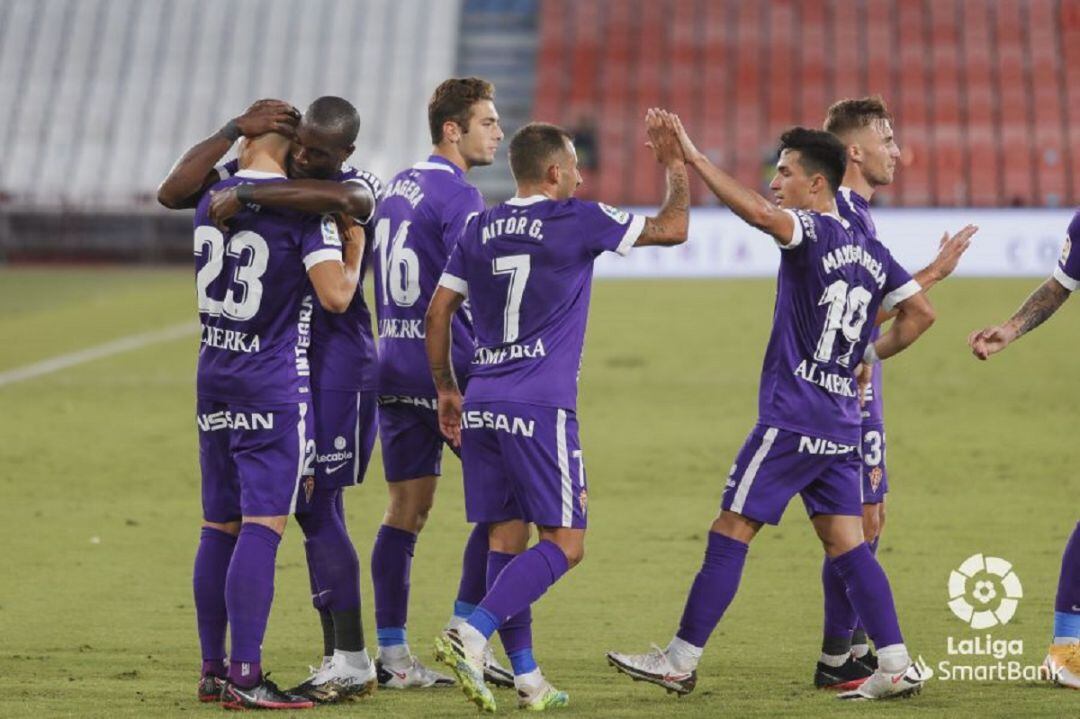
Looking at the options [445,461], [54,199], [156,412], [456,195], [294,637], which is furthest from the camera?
[54,199]

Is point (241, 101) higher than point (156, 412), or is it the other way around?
point (241, 101)

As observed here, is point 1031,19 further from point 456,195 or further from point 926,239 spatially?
point 456,195

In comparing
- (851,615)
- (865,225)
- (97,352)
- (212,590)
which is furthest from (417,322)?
(97,352)

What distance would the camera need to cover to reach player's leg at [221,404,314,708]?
5.62m

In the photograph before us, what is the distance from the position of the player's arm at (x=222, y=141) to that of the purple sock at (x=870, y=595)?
2271mm

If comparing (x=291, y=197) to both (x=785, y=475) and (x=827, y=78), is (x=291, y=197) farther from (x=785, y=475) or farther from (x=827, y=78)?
(x=827, y=78)

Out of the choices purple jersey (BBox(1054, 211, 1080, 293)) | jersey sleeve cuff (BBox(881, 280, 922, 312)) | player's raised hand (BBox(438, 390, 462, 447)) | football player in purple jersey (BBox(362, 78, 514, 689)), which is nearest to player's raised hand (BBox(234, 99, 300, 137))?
football player in purple jersey (BBox(362, 78, 514, 689))

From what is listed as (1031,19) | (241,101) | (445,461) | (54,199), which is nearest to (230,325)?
(445,461)

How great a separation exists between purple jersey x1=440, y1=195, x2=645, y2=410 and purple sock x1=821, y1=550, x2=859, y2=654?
112cm

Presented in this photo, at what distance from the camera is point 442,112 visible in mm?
6520

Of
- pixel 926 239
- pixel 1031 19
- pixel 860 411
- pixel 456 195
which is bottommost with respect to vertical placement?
pixel 860 411

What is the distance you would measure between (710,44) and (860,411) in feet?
96.2

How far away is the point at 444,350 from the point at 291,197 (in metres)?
0.73

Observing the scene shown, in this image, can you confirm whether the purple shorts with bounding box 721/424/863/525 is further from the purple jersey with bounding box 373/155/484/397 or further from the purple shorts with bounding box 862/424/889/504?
the purple jersey with bounding box 373/155/484/397
